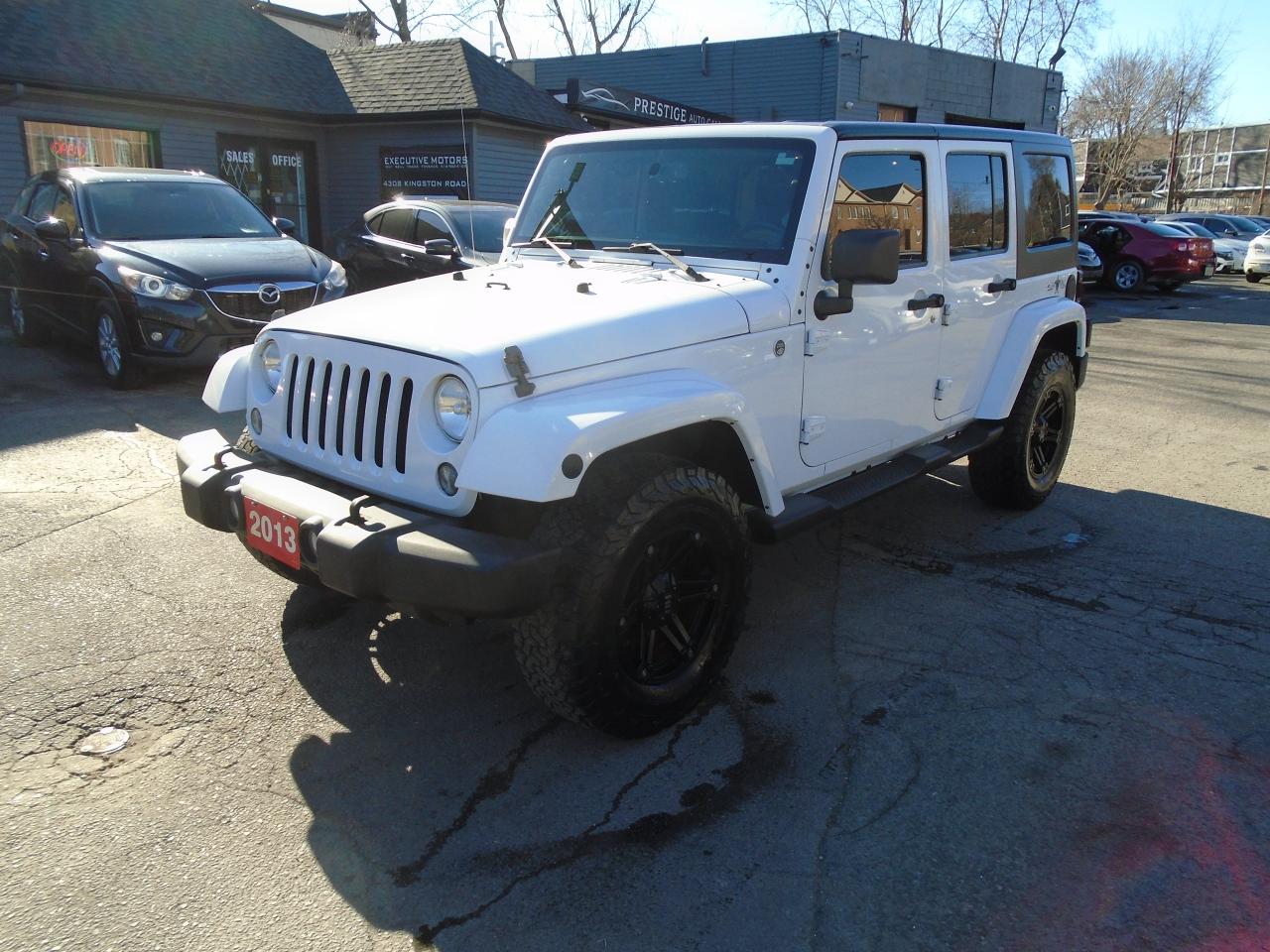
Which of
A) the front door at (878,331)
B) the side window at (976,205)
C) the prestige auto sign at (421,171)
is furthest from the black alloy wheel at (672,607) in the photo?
the prestige auto sign at (421,171)

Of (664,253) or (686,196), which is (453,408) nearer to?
(664,253)

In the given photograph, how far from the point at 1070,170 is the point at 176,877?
5901 millimetres

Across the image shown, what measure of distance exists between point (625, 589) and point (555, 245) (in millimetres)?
1893

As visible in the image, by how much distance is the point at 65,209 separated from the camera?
8766 mm

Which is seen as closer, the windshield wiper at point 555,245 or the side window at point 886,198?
the side window at point 886,198

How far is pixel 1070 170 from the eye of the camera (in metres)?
5.96

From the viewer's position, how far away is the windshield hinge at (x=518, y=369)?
297cm

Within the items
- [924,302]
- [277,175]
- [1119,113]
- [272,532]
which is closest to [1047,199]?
[924,302]

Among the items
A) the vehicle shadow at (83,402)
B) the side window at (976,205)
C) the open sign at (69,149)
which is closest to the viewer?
the side window at (976,205)

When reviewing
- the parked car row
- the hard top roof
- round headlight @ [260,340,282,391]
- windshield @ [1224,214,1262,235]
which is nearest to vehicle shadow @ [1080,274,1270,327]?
windshield @ [1224,214,1262,235]

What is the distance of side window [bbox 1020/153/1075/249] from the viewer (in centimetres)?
542

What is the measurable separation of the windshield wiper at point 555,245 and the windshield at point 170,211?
5385 mm

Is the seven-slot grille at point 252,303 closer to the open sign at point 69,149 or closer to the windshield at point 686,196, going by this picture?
the windshield at point 686,196

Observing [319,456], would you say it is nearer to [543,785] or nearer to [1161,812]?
[543,785]
